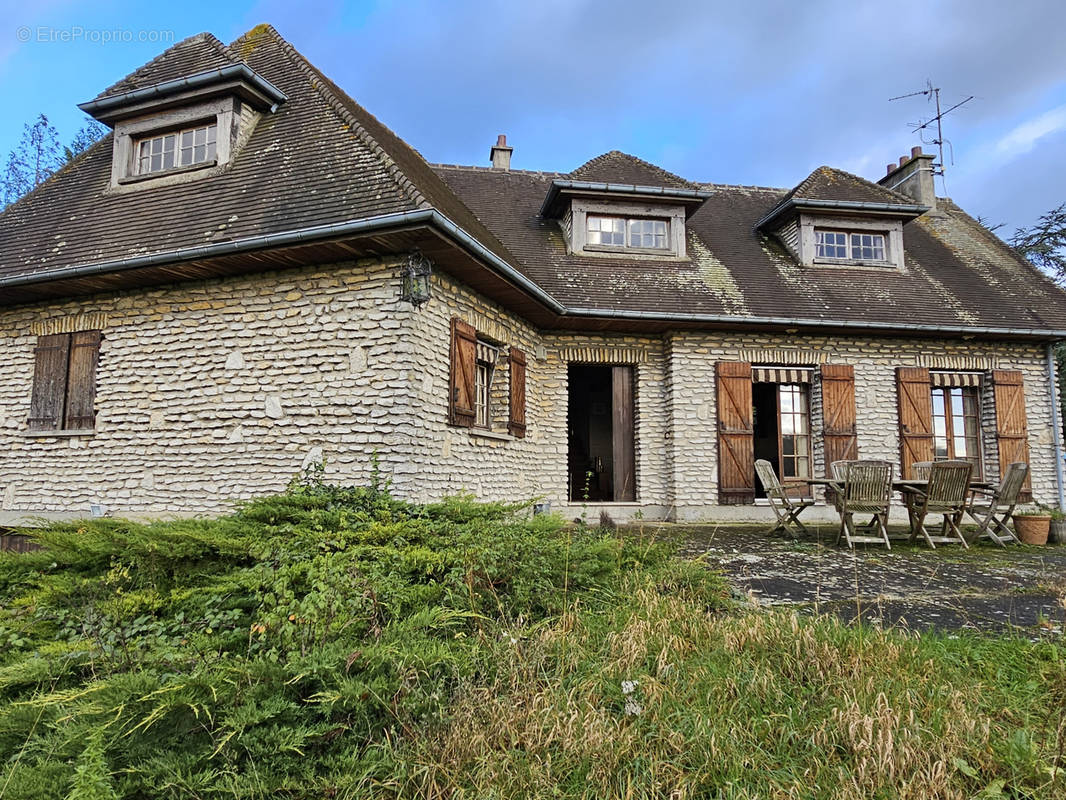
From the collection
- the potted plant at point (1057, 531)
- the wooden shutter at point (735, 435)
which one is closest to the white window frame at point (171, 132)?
the wooden shutter at point (735, 435)

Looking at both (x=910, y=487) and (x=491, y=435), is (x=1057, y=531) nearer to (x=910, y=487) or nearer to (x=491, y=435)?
(x=910, y=487)

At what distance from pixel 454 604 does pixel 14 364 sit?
765 centimetres

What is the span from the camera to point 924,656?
2.79 m

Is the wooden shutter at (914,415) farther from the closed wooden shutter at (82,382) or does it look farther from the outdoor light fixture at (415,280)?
the closed wooden shutter at (82,382)

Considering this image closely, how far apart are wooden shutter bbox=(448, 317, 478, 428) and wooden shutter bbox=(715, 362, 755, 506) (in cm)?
403

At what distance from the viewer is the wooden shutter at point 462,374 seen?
6.90 meters

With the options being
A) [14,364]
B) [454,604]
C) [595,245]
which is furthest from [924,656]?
[14,364]

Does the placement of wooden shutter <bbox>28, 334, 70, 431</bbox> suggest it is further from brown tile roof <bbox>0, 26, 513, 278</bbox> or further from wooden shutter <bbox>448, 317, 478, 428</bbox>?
wooden shutter <bbox>448, 317, 478, 428</bbox>

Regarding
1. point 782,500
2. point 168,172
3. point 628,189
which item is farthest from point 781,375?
point 168,172

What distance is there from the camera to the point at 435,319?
6.63 meters

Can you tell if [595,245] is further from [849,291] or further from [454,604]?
[454,604]

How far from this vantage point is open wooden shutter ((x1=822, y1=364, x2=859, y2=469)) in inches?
371

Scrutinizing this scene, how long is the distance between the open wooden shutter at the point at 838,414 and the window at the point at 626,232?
3.30 metres

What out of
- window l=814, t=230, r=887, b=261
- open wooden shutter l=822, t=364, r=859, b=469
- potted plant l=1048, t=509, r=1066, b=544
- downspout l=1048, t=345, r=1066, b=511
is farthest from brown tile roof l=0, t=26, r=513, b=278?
downspout l=1048, t=345, r=1066, b=511
